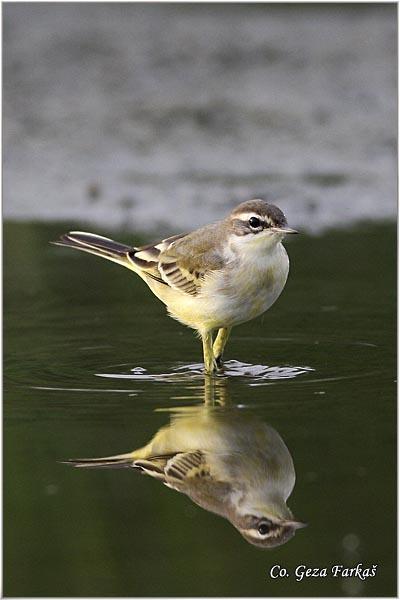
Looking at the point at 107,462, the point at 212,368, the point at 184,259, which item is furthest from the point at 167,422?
the point at 184,259

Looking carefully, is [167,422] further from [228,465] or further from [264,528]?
[264,528]

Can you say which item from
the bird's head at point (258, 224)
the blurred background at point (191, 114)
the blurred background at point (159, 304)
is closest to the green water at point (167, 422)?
the blurred background at point (159, 304)

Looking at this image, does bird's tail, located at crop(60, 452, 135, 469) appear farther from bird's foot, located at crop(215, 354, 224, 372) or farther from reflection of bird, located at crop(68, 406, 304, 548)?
bird's foot, located at crop(215, 354, 224, 372)

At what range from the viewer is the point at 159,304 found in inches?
498

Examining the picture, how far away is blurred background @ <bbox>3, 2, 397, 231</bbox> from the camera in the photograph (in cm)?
1670

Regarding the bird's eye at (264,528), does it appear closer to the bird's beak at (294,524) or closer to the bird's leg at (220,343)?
the bird's beak at (294,524)

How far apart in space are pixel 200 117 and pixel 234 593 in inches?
532

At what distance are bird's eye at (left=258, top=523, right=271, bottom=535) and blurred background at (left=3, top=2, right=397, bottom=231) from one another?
8569 millimetres

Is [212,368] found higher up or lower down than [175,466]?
higher up

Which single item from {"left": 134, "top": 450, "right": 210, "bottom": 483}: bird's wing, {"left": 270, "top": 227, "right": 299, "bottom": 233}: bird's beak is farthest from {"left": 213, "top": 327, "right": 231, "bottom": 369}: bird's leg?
{"left": 134, "top": 450, "right": 210, "bottom": 483}: bird's wing

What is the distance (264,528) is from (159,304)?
580 centimetres

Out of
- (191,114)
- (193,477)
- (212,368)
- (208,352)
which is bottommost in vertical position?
(193,477)

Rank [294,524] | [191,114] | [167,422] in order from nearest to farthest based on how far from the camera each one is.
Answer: [294,524] < [167,422] < [191,114]

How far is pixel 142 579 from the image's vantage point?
256 inches
